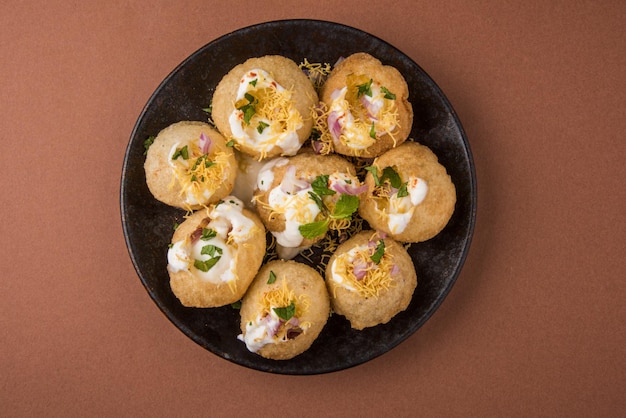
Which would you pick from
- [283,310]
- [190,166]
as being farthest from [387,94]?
[283,310]

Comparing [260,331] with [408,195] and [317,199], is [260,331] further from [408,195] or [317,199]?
[408,195]

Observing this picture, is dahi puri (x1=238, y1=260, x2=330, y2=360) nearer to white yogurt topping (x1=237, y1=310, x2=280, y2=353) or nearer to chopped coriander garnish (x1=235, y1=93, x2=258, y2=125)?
white yogurt topping (x1=237, y1=310, x2=280, y2=353)

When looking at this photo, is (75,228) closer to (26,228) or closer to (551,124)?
(26,228)

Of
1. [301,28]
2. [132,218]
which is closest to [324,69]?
[301,28]

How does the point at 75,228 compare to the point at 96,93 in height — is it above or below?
below

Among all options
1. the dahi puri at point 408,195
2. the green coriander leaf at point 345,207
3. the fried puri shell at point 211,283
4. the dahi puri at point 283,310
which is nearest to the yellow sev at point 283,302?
the dahi puri at point 283,310
